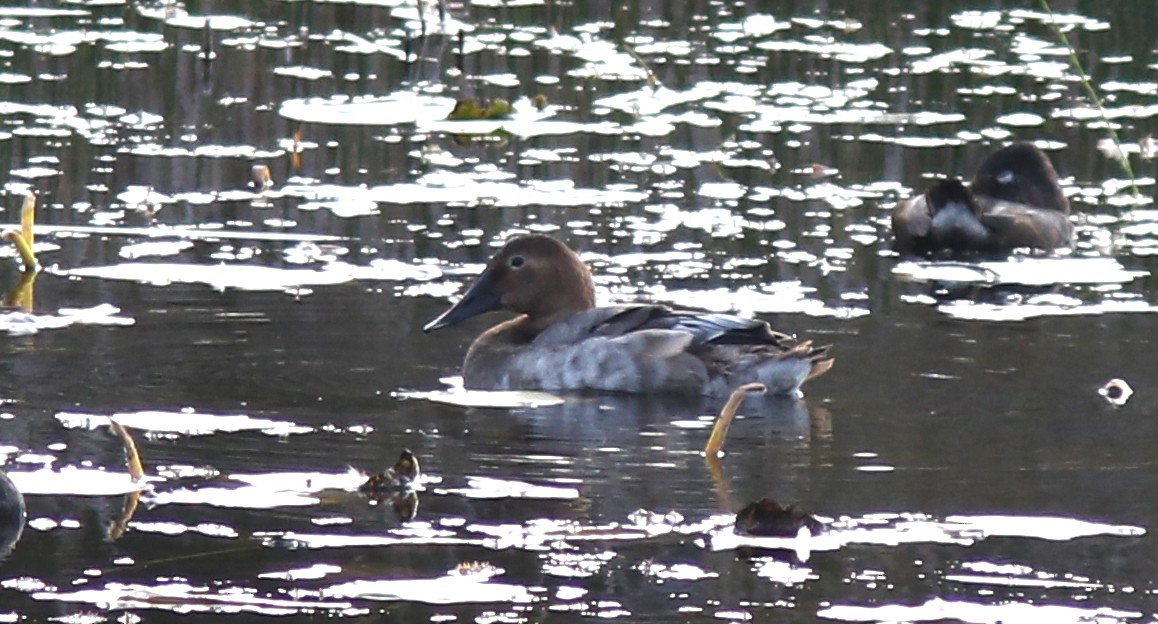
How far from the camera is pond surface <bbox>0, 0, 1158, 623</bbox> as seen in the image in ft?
20.6

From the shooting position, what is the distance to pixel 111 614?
571 cm

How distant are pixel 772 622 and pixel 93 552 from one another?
170 centimetres

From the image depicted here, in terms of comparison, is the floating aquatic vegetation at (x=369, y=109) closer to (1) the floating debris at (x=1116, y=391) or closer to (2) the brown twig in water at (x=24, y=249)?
(2) the brown twig in water at (x=24, y=249)

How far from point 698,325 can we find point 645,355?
0.22 metres

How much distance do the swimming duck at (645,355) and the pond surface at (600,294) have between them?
139 millimetres

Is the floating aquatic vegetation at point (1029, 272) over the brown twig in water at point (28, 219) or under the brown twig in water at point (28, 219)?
under

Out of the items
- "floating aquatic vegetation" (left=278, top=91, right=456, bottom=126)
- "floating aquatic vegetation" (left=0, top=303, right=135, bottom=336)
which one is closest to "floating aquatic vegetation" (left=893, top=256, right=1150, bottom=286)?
"floating aquatic vegetation" (left=0, top=303, right=135, bottom=336)

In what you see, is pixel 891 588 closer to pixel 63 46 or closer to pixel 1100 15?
pixel 63 46

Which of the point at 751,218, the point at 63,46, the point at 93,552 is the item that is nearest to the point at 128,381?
the point at 93,552

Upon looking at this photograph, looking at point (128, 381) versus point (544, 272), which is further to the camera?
point (544, 272)

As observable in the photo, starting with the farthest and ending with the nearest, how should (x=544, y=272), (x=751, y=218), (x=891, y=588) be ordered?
(x=751, y=218) < (x=544, y=272) < (x=891, y=588)

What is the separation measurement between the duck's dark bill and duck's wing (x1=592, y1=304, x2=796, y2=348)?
1.93ft

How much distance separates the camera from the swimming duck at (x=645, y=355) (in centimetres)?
898

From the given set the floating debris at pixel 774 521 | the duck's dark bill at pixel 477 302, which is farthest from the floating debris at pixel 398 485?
the duck's dark bill at pixel 477 302
